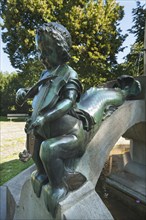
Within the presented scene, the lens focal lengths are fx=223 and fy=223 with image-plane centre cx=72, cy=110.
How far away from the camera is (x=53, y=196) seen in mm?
1577

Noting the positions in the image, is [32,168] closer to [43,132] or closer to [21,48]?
[43,132]

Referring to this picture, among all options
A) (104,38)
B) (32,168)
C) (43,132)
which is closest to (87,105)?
(43,132)

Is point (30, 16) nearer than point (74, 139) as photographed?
No

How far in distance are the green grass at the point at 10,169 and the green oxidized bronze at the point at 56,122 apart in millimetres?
2637

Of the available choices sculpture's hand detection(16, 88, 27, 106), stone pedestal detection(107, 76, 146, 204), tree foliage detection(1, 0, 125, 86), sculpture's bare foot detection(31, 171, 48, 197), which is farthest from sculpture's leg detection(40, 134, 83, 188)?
tree foliage detection(1, 0, 125, 86)

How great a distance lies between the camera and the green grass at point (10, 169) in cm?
421

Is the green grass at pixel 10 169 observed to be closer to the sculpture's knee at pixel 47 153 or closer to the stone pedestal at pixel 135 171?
the stone pedestal at pixel 135 171

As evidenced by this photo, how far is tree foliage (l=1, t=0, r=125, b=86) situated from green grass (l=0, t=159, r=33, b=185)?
9279mm

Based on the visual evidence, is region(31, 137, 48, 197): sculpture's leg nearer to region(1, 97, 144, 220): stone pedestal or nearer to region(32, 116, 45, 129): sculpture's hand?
region(1, 97, 144, 220): stone pedestal

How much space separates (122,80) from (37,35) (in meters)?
1.27

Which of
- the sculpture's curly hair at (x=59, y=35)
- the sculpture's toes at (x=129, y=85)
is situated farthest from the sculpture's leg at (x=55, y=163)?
Answer: the sculpture's toes at (x=129, y=85)

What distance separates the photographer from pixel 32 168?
104 inches

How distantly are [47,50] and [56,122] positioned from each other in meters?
0.54

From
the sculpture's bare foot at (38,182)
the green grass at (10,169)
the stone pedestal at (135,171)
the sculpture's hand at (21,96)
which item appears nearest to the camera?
the sculpture's bare foot at (38,182)
